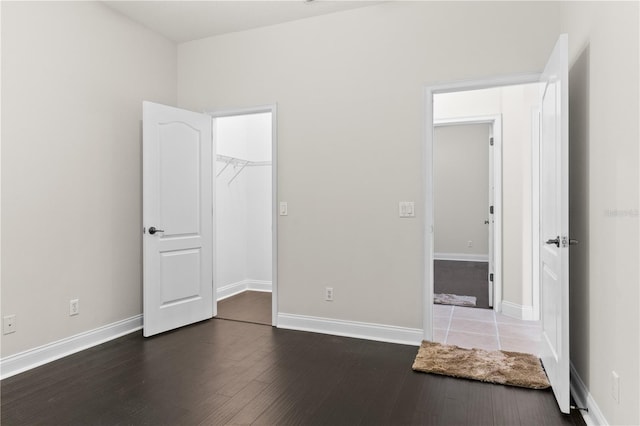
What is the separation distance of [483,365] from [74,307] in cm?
315

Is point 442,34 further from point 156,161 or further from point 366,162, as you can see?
point 156,161

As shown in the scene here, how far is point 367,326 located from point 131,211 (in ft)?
7.91

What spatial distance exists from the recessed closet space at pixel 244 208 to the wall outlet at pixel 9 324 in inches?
92.8

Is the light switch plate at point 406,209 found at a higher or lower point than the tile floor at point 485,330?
higher

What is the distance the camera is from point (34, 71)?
2887 millimetres

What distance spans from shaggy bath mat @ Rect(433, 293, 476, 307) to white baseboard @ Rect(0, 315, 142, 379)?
340cm

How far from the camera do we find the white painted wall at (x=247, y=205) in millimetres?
5180

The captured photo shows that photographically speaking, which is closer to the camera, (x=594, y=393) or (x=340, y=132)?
(x=594, y=393)

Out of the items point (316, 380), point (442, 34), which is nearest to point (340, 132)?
point (442, 34)

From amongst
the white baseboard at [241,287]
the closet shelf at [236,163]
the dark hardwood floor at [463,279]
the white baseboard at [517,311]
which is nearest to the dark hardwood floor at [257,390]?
the white baseboard at [517,311]

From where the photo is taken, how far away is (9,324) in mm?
2727

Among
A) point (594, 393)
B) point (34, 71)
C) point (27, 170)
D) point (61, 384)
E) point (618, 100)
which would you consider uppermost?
point (34, 71)

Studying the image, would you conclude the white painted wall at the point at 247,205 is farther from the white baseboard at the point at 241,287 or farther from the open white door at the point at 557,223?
the open white door at the point at 557,223

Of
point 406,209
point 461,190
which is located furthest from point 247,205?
point 461,190
